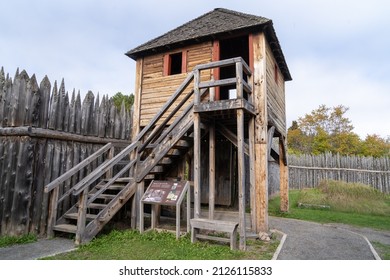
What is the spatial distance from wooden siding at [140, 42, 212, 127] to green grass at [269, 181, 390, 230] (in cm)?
667

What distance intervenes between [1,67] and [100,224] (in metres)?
4.74

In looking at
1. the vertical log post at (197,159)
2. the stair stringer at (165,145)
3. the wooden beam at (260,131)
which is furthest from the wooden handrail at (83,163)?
the wooden beam at (260,131)

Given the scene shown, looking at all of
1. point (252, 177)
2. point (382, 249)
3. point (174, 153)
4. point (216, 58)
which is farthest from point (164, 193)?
point (382, 249)

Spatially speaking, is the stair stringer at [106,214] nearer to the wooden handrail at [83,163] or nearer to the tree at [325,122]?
the wooden handrail at [83,163]

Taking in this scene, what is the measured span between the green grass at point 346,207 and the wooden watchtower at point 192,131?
128 cm

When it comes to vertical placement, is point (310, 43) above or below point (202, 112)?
above

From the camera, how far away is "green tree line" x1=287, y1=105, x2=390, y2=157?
26656 mm

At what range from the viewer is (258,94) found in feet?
25.2

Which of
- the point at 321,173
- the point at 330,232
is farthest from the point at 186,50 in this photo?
the point at 321,173

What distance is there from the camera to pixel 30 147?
618cm

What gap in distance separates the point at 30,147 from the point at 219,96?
5853 mm

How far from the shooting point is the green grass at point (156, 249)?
498 centimetres

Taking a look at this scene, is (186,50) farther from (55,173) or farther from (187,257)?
(187,257)

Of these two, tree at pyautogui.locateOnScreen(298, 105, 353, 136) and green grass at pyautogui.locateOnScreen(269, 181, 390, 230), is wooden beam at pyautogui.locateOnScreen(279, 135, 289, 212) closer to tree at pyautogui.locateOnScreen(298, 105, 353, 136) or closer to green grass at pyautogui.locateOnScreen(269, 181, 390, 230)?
green grass at pyautogui.locateOnScreen(269, 181, 390, 230)
